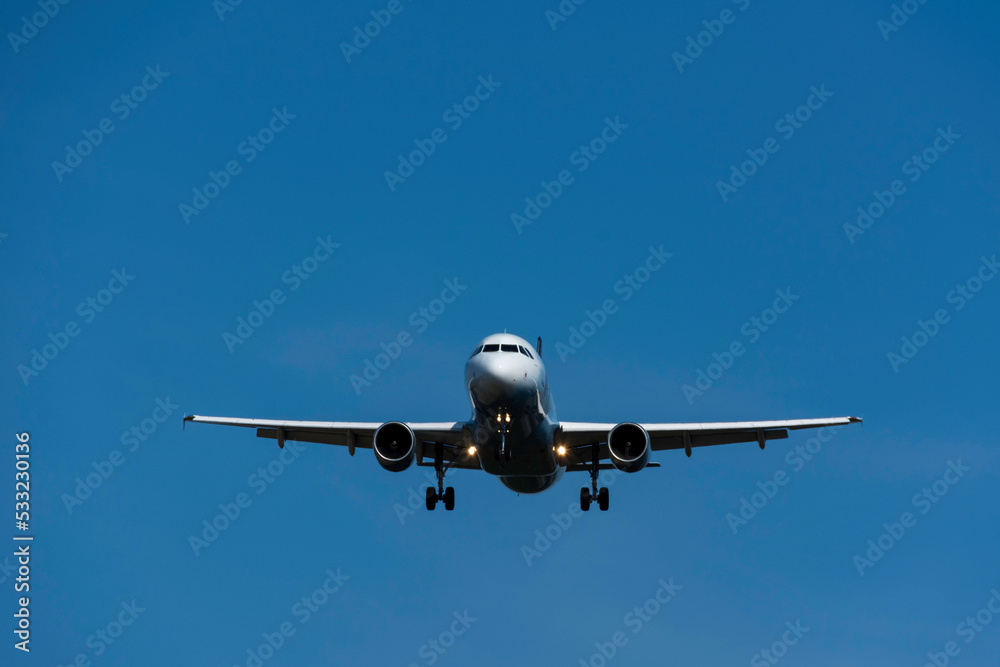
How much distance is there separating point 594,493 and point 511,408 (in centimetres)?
686

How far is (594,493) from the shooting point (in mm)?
39562

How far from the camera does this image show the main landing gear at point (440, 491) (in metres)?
39.5

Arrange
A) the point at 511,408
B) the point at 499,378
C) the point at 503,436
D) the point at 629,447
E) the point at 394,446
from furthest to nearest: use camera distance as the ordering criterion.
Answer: the point at 629,447 → the point at 394,446 → the point at 503,436 → the point at 511,408 → the point at 499,378

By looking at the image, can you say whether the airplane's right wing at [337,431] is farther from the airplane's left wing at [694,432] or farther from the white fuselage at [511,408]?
the airplane's left wing at [694,432]

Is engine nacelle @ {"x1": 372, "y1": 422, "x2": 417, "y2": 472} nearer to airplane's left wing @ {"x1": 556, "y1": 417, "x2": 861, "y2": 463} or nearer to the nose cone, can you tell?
the nose cone

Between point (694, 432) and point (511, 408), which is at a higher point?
point (694, 432)

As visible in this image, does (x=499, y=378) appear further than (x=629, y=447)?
No

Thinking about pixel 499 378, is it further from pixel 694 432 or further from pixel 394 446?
pixel 694 432

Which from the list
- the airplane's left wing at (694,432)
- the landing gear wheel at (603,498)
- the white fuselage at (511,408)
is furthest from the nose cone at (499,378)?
the landing gear wheel at (603,498)

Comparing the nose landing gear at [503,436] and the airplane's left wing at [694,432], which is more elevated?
the airplane's left wing at [694,432]

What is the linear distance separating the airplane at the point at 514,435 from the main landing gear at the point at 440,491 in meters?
0.03

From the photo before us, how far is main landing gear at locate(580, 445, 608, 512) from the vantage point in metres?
39.4

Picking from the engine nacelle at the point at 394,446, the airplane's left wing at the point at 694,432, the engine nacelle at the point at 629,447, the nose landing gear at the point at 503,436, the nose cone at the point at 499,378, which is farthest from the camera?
the airplane's left wing at the point at 694,432

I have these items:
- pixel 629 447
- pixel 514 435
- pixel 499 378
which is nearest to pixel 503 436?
pixel 514 435
